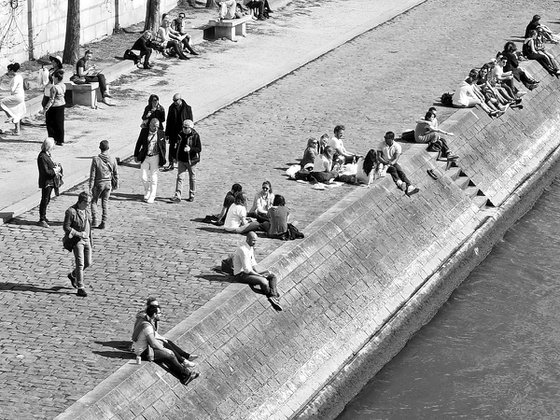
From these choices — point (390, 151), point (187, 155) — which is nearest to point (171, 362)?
point (187, 155)

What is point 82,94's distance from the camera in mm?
32312

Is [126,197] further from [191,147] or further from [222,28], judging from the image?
[222,28]

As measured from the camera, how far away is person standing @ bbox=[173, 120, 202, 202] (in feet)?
85.9

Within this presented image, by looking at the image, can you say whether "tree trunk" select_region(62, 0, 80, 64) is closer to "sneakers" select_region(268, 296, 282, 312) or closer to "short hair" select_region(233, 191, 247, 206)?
"short hair" select_region(233, 191, 247, 206)

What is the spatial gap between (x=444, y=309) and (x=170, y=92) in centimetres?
959

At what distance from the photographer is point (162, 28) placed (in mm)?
36688

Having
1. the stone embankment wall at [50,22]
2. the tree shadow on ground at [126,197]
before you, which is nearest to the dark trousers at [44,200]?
the tree shadow on ground at [126,197]

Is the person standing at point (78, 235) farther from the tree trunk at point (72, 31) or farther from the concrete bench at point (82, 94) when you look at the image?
the tree trunk at point (72, 31)

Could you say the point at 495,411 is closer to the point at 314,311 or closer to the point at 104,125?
the point at 314,311

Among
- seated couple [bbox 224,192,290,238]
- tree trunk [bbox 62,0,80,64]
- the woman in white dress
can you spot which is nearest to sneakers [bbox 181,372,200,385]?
seated couple [bbox 224,192,290,238]

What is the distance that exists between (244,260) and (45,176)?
4.16m

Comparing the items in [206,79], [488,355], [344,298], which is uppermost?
[344,298]

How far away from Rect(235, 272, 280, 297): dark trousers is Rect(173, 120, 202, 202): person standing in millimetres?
4201

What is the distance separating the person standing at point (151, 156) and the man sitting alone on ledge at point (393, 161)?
4631 millimetres
